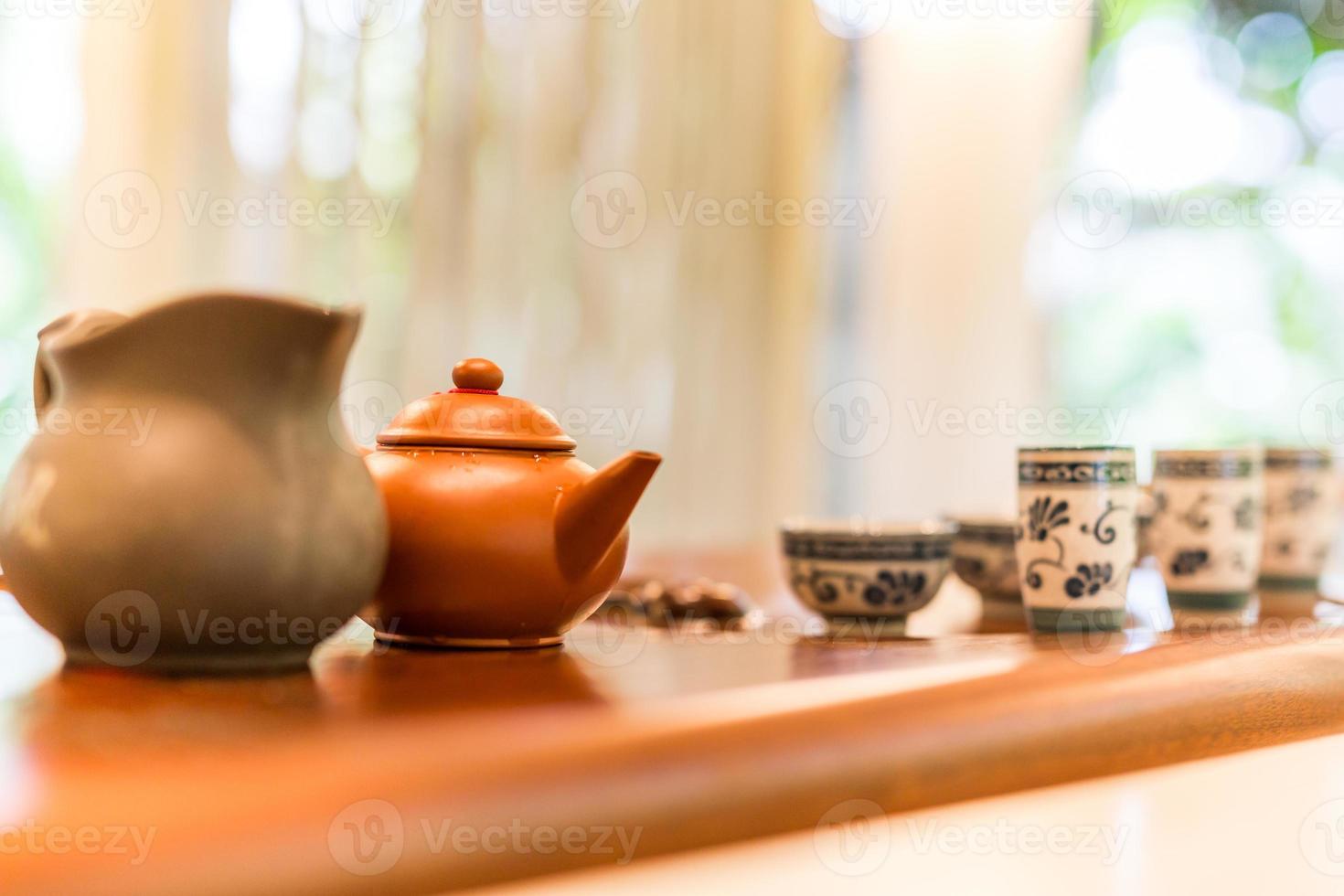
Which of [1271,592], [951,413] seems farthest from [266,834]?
[951,413]

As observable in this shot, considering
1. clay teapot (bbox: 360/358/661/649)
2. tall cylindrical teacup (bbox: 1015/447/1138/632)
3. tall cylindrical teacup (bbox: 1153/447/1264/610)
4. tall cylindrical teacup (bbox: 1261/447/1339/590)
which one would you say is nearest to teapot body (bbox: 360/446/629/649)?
clay teapot (bbox: 360/358/661/649)

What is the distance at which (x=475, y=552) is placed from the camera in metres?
0.79

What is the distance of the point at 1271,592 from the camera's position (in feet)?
4.77

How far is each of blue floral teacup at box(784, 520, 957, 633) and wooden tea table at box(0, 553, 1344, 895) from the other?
0.15 m

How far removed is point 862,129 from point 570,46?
3.86 feet

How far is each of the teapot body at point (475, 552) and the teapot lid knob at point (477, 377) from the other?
0.21 ft

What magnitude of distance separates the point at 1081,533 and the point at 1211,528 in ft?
0.95

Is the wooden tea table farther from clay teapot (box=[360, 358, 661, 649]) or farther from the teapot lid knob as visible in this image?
the teapot lid knob

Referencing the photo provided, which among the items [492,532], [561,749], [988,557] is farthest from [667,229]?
[561,749]

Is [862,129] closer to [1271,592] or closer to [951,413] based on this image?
[951,413]

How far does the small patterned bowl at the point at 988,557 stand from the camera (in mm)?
1209

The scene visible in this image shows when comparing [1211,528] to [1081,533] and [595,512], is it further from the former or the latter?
[595,512]

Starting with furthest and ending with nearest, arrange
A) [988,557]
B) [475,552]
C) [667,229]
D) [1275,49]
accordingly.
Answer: [1275,49] → [667,229] → [988,557] → [475,552]

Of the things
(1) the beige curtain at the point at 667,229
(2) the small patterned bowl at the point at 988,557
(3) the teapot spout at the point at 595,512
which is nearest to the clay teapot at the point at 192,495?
(3) the teapot spout at the point at 595,512
